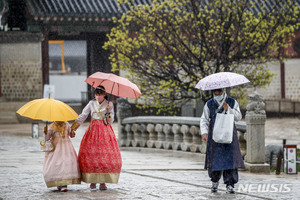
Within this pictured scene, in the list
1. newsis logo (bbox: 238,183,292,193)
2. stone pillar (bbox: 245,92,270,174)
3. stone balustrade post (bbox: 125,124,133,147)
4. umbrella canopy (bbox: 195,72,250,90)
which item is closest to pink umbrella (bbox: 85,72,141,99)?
umbrella canopy (bbox: 195,72,250,90)

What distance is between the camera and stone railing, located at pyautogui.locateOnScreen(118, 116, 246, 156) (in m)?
14.3

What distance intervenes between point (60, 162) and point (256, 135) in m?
4.21

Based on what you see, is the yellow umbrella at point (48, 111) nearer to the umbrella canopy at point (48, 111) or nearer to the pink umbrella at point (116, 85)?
the umbrella canopy at point (48, 111)

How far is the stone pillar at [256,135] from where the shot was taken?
39.1ft

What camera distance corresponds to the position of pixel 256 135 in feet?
39.3

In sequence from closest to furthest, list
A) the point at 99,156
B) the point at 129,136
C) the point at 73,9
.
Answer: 1. the point at 99,156
2. the point at 129,136
3. the point at 73,9

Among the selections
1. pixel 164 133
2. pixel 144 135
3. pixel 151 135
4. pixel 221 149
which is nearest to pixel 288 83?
pixel 144 135

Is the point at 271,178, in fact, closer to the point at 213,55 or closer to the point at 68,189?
the point at 68,189

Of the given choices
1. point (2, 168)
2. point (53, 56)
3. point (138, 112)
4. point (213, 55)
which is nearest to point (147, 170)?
point (2, 168)

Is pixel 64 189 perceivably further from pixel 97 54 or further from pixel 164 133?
pixel 97 54

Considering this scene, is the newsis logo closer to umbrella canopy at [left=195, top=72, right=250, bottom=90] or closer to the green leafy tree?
umbrella canopy at [left=195, top=72, right=250, bottom=90]

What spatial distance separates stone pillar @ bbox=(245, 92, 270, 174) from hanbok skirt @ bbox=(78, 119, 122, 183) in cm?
342

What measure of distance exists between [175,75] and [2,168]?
6226 millimetres

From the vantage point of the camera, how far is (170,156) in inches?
582
